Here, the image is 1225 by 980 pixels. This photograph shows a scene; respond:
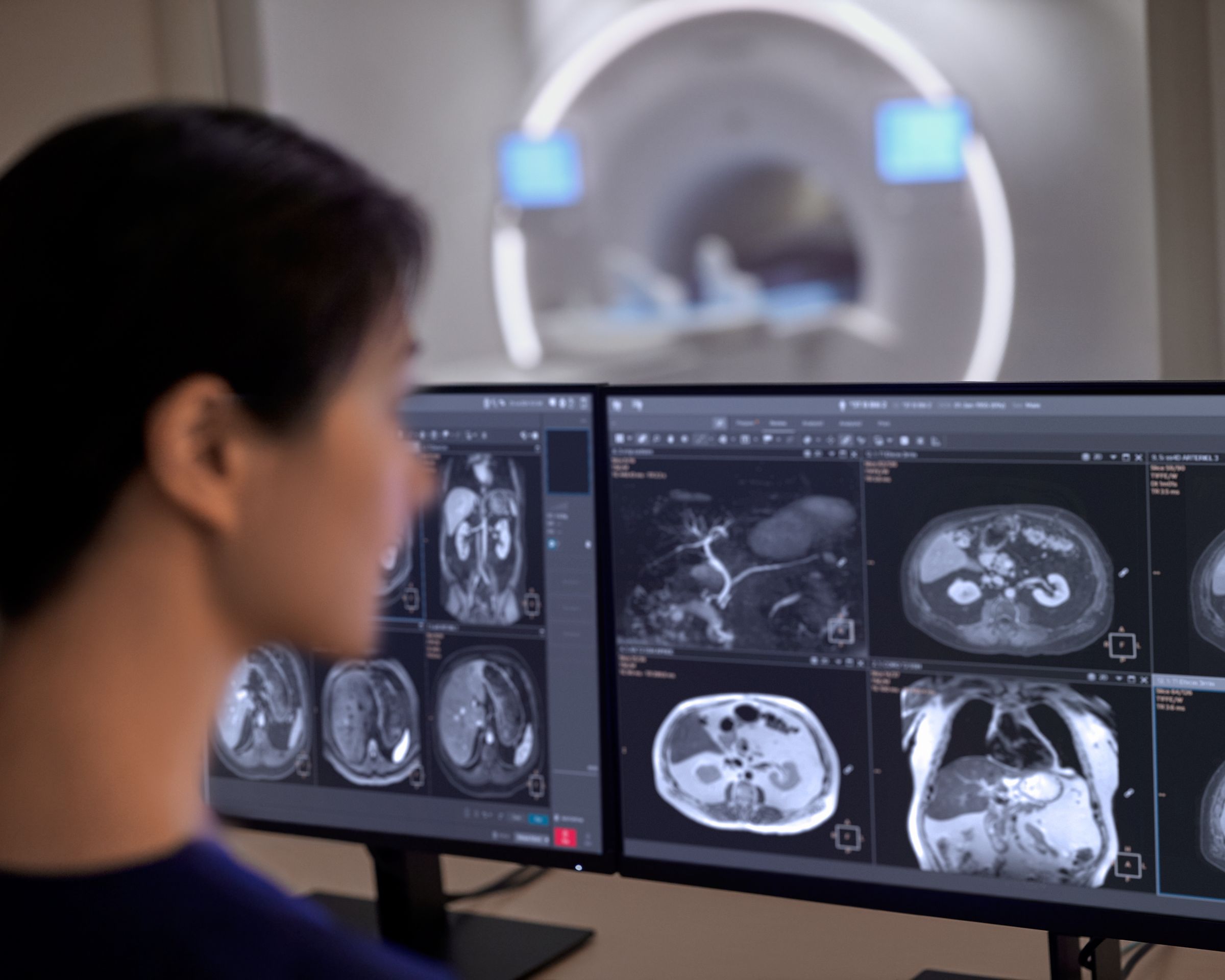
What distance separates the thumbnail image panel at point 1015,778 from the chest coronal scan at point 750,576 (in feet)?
0.24

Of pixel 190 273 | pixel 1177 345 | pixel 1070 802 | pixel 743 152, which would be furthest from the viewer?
pixel 743 152

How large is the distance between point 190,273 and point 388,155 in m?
2.84

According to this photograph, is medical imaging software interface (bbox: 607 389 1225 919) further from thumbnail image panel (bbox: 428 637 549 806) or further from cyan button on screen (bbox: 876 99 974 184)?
cyan button on screen (bbox: 876 99 974 184)

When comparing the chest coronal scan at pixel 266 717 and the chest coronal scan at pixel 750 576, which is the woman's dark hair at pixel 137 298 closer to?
the chest coronal scan at pixel 750 576

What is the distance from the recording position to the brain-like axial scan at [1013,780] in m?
0.99

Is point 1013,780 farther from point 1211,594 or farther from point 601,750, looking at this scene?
point 601,750

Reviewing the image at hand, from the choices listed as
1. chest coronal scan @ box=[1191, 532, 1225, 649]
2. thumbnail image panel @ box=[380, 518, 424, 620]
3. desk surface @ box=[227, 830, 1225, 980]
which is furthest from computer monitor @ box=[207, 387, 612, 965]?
chest coronal scan @ box=[1191, 532, 1225, 649]

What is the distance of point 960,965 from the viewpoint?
1.17m

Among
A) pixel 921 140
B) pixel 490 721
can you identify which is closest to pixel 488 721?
pixel 490 721

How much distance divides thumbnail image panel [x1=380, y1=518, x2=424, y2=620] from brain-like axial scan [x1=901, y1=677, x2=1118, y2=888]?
0.43m

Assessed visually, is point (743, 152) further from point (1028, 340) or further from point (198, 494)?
point (198, 494)

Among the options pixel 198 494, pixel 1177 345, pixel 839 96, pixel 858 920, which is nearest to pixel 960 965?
pixel 858 920

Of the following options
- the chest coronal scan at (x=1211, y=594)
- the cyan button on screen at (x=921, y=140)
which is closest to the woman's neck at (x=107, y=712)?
the chest coronal scan at (x=1211, y=594)

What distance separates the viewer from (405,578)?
1.23m
